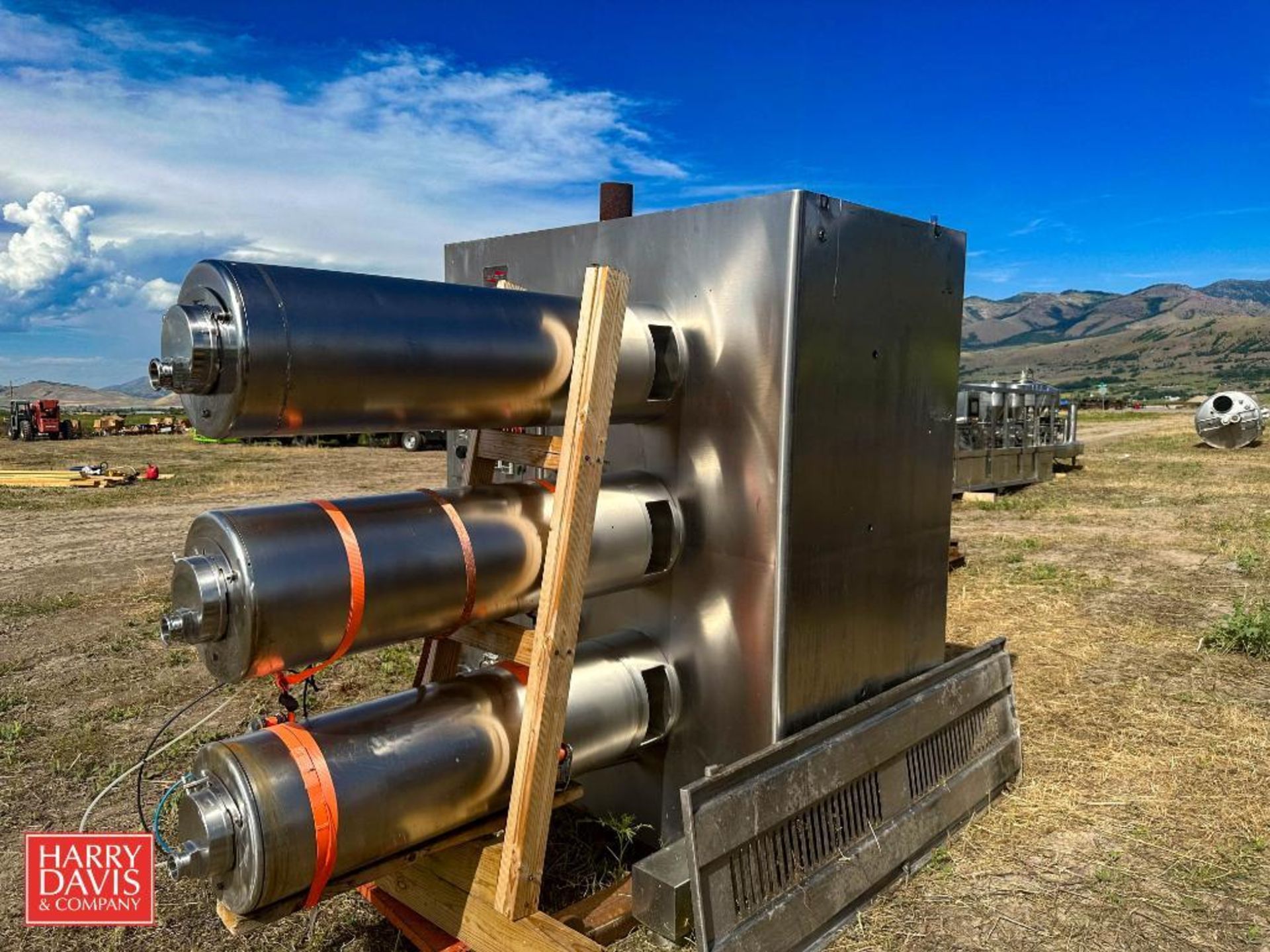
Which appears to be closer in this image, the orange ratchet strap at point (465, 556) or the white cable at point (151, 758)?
the orange ratchet strap at point (465, 556)

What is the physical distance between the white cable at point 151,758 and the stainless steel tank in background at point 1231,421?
1000 inches

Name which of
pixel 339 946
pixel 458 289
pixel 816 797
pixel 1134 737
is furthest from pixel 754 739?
pixel 1134 737

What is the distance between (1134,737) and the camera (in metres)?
4.71

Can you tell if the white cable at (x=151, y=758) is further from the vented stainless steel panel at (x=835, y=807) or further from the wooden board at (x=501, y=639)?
the vented stainless steel panel at (x=835, y=807)

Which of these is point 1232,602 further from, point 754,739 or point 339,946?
point 339,946

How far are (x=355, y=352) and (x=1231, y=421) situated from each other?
2644 cm

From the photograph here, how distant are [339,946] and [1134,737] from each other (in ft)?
13.1

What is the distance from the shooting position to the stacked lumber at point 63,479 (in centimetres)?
1684

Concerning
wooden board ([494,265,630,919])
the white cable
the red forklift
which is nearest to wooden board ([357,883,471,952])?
wooden board ([494,265,630,919])

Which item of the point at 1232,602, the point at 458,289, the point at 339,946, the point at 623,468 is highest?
the point at 458,289

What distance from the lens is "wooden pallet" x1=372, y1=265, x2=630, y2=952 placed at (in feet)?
8.60

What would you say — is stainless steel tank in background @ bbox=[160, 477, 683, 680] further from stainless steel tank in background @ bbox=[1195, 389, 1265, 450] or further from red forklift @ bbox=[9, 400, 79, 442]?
red forklift @ bbox=[9, 400, 79, 442]

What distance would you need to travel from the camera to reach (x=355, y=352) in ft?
7.39

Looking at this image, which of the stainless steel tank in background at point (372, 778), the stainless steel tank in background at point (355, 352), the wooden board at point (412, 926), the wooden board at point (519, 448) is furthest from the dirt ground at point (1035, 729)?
the stainless steel tank in background at point (355, 352)
